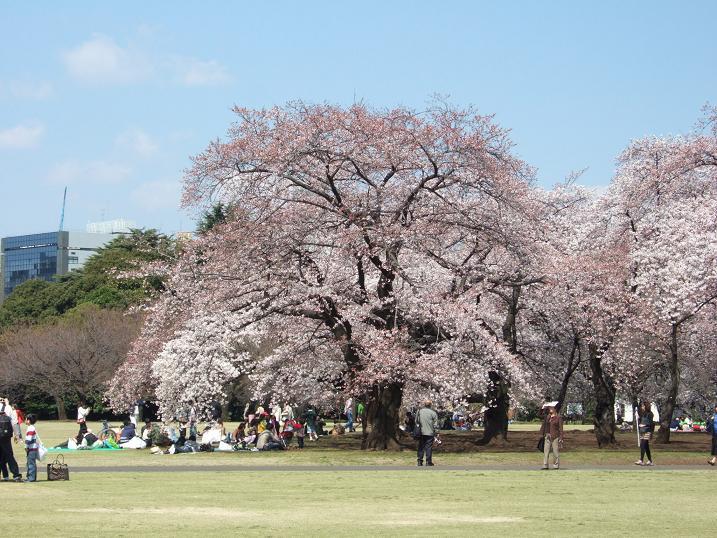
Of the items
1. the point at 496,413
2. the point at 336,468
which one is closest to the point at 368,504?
the point at 336,468

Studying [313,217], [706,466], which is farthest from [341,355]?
[706,466]

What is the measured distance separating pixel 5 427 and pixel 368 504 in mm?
8292

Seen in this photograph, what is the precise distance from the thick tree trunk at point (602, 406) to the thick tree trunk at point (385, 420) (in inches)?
322

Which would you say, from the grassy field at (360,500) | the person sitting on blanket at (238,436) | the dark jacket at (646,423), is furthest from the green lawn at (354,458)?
the person sitting on blanket at (238,436)

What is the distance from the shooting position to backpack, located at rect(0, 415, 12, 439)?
848 inches

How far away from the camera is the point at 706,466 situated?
28766 millimetres

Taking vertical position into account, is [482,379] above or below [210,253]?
below

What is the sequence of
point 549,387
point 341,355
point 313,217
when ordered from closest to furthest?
point 313,217 → point 341,355 → point 549,387

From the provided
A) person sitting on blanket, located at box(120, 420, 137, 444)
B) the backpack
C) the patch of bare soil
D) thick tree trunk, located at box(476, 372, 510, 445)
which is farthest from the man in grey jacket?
person sitting on blanket, located at box(120, 420, 137, 444)

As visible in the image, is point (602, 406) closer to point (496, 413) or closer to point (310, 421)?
point (496, 413)

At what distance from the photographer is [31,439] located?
21453 mm

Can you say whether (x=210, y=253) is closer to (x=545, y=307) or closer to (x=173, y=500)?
(x=545, y=307)

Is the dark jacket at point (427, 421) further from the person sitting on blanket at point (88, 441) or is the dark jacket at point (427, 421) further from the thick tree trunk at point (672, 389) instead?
the person sitting on blanket at point (88, 441)

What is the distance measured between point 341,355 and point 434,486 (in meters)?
15.7
